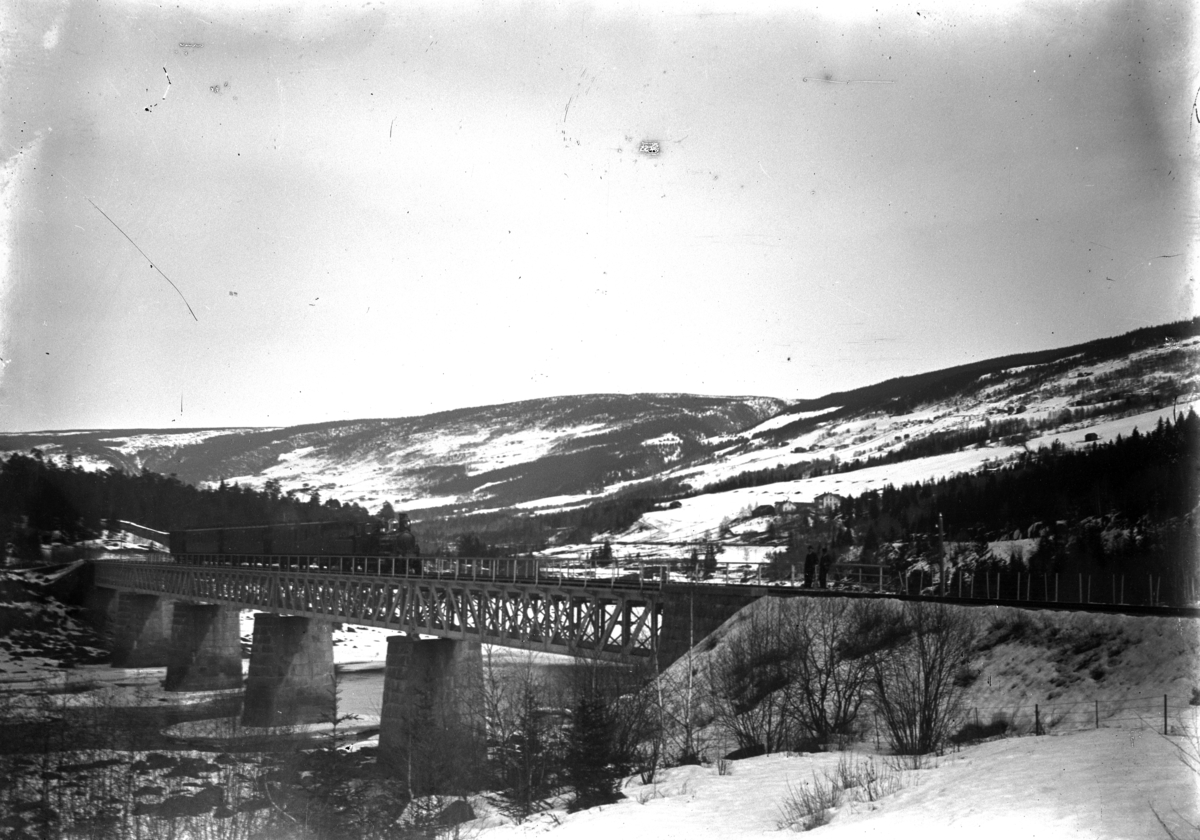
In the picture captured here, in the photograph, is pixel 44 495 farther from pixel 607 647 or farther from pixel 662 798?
pixel 662 798

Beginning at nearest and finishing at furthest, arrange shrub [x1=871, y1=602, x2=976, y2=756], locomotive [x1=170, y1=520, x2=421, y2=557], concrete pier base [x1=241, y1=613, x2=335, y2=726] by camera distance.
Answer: shrub [x1=871, y1=602, x2=976, y2=756], concrete pier base [x1=241, y1=613, x2=335, y2=726], locomotive [x1=170, y1=520, x2=421, y2=557]

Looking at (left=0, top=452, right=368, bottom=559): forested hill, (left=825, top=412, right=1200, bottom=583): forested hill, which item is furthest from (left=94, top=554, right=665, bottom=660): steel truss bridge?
(left=0, top=452, right=368, bottom=559): forested hill

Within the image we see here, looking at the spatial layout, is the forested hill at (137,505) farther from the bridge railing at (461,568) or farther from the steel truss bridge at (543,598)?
the steel truss bridge at (543,598)

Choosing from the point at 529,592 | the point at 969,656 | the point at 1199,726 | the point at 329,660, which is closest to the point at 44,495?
the point at 329,660

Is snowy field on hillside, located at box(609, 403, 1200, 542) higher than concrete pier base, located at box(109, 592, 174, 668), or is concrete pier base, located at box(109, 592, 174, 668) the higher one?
snowy field on hillside, located at box(609, 403, 1200, 542)

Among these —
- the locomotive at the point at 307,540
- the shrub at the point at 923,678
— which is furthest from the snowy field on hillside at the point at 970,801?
the locomotive at the point at 307,540

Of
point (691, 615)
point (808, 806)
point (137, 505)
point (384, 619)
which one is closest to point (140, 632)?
point (384, 619)

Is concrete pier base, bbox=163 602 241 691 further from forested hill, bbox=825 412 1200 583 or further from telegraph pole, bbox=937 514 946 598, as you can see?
forested hill, bbox=825 412 1200 583
